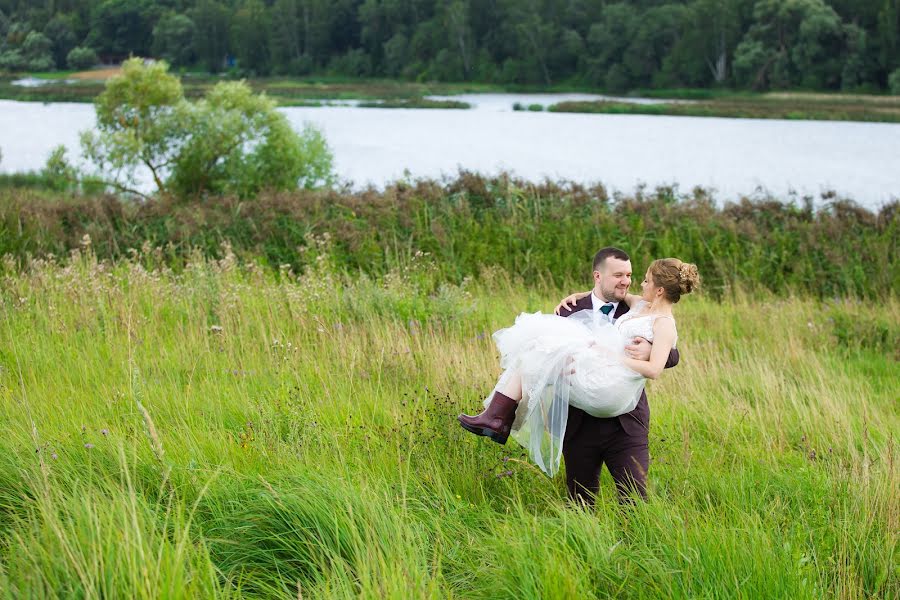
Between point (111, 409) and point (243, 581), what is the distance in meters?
1.67

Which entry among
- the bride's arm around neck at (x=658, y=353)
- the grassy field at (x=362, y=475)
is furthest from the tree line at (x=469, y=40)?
the bride's arm around neck at (x=658, y=353)

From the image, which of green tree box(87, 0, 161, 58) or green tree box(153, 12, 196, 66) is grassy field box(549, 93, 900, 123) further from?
green tree box(87, 0, 161, 58)

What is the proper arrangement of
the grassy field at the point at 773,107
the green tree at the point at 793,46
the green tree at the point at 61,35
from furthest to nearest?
the green tree at the point at 61,35 → the green tree at the point at 793,46 → the grassy field at the point at 773,107

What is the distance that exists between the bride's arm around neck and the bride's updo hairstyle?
130mm

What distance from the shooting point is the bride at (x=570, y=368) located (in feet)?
11.1

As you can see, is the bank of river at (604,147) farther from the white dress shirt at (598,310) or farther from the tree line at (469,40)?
the white dress shirt at (598,310)

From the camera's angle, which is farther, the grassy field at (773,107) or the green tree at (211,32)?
the green tree at (211,32)

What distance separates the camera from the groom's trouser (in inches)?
137

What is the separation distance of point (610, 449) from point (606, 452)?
28 millimetres

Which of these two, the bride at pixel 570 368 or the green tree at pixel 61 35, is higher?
the green tree at pixel 61 35

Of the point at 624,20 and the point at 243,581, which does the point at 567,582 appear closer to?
the point at 243,581

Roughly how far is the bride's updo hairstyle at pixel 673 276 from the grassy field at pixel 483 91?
33182 millimetres

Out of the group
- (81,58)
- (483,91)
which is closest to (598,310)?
(483,91)

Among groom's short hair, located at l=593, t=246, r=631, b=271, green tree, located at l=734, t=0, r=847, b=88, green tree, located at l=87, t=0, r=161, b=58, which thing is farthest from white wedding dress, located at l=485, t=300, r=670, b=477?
green tree, located at l=87, t=0, r=161, b=58
